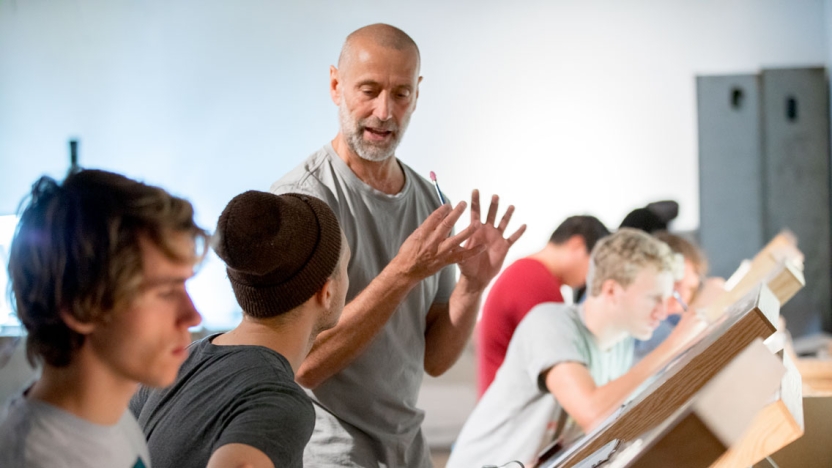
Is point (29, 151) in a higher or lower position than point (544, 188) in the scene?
higher

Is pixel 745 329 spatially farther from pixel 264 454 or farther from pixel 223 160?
pixel 223 160

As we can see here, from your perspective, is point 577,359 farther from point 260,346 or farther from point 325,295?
point 260,346

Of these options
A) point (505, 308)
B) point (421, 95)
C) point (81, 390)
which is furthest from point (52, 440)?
point (421, 95)

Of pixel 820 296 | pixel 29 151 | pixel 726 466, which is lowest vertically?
pixel 820 296

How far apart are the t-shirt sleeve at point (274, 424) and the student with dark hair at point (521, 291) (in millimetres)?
1400

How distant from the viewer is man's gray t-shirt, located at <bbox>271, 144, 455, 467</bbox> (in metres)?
1.38

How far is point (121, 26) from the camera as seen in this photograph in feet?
13.2

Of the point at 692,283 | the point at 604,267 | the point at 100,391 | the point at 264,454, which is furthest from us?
the point at 692,283

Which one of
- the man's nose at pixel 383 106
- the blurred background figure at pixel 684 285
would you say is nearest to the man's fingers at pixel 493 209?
the man's nose at pixel 383 106

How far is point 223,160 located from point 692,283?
2.35 m

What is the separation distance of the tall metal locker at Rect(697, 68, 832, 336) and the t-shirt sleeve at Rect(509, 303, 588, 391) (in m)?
2.89

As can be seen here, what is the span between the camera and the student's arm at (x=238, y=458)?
2.23 ft

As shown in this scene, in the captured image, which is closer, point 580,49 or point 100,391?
point 100,391

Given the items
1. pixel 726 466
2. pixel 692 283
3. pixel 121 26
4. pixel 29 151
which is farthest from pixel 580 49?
pixel 726 466
